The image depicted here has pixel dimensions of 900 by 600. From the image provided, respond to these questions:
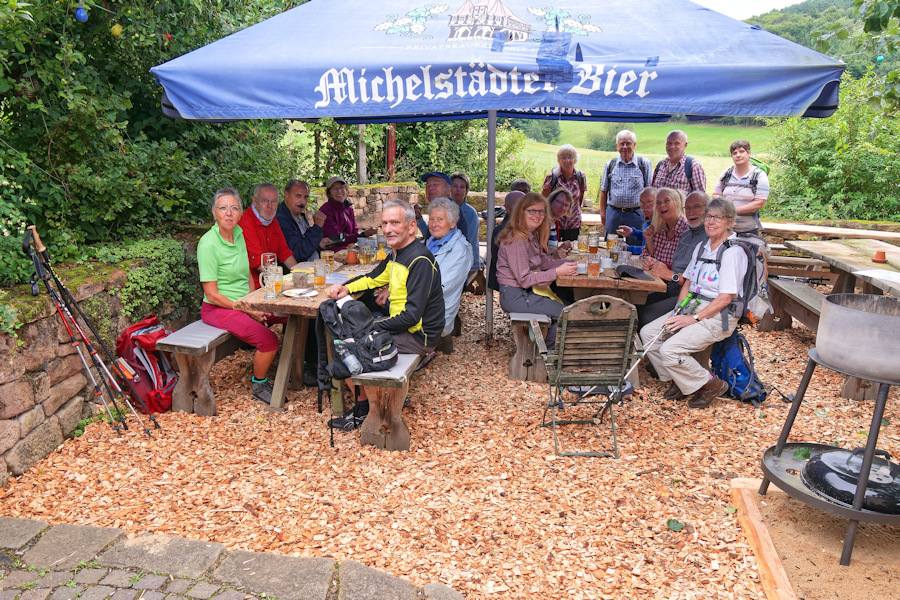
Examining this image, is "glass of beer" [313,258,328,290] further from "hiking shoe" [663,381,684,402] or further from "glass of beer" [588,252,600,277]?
"hiking shoe" [663,381,684,402]

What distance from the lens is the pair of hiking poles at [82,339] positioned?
12.4ft

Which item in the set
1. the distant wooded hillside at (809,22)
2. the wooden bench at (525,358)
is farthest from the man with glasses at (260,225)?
the distant wooded hillside at (809,22)

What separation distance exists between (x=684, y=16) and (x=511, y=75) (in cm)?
162

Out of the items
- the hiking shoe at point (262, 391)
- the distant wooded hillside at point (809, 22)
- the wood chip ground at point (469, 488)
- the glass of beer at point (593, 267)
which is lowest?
the wood chip ground at point (469, 488)

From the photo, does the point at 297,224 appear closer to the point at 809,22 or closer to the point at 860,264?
the point at 860,264

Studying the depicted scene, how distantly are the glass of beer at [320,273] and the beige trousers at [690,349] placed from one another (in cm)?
249

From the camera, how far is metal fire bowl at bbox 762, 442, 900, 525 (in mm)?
2734

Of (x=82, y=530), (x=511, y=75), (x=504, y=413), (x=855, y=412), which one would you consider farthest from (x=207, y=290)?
(x=855, y=412)

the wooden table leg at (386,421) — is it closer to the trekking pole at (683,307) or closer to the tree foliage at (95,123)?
the trekking pole at (683,307)

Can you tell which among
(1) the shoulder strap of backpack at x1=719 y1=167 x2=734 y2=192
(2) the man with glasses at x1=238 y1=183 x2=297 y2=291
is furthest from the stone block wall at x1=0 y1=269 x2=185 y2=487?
(1) the shoulder strap of backpack at x1=719 y1=167 x2=734 y2=192

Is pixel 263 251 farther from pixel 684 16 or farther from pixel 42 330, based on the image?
pixel 684 16

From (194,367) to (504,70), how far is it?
296cm

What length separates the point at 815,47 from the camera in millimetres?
4293

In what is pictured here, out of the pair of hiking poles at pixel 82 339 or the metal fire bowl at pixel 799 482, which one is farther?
the pair of hiking poles at pixel 82 339
